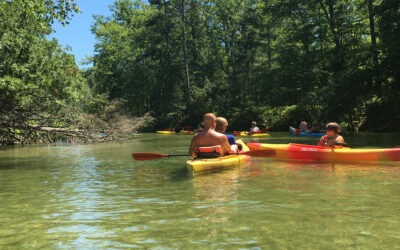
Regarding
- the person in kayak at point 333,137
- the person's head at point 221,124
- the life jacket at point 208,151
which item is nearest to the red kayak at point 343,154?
the person in kayak at point 333,137

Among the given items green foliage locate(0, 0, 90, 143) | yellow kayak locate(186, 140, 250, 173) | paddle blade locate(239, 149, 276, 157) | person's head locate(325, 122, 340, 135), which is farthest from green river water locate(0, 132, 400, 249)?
green foliage locate(0, 0, 90, 143)

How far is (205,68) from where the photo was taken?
1982 inches

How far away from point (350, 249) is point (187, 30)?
158 feet

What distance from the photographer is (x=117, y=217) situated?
575cm

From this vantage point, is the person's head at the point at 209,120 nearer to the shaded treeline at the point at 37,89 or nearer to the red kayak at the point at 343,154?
the red kayak at the point at 343,154

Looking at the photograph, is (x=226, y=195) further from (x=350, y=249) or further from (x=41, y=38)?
(x=41, y=38)

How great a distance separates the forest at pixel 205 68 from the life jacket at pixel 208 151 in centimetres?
690

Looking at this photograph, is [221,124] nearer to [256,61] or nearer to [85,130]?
[85,130]

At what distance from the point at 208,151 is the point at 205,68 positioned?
4134 centimetres

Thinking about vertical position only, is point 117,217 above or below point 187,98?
below

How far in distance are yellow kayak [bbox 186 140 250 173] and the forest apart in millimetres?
7187

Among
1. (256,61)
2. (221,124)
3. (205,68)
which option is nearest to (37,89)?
(221,124)

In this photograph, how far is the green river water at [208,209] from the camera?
4.56 metres

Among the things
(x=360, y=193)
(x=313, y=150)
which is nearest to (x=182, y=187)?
(x=360, y=193)
